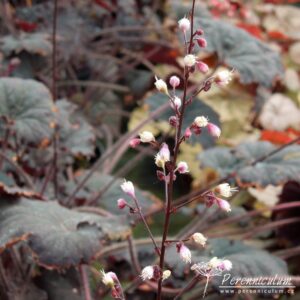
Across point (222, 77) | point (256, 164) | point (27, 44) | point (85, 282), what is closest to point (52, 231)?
point (85, 282)

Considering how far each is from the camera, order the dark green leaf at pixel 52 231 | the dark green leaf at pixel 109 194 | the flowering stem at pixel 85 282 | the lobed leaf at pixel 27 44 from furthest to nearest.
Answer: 1. the lobed leaf at pixel 27 44
2. the dark green leaf at pixel 109 194
3. the flowering stem at pixel 85 282
4. the dark green leaf at pixel 52 231

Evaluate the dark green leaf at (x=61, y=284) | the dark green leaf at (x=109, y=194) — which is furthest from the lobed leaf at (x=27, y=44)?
the dark green leaf at (x=61, y=284)

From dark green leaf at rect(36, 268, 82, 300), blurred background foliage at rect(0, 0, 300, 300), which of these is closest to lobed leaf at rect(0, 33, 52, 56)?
blurred background foliage at rect(0, 0, 300, 300)

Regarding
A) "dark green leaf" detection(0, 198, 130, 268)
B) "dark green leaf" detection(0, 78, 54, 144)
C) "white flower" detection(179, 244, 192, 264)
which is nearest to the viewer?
"white flower" detection(179, 244, 192, 264)

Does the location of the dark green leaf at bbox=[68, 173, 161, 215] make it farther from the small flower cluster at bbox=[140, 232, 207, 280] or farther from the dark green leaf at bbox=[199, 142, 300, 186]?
the small flower cluster at bbox=[140, 232, 207, 280]

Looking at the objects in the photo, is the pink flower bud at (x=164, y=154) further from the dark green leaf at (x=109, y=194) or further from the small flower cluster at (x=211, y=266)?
the dark green leaf at (x=109, y=194)

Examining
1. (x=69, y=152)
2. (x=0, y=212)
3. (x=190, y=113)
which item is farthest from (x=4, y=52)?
(x=0, y=212)

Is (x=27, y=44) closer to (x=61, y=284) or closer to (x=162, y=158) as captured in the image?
(x=61, y=284)
